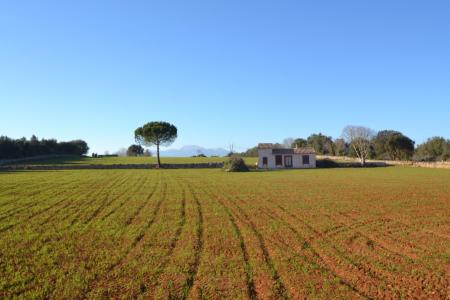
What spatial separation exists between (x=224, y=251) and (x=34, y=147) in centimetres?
9725

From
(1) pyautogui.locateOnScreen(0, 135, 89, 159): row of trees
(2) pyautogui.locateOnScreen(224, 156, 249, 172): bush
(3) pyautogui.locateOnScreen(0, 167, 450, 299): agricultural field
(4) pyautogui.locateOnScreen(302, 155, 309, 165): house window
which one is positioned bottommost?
(3) pyautogui.locateOnScreen(0, 167, 450, 299): agricultural field

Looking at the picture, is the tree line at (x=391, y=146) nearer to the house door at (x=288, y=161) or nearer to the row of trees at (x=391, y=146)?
the row of trees at (x=391, y=146)

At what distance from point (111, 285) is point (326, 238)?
688 centimetres

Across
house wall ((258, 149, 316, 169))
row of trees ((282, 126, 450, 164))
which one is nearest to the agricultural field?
house wall ((258, 149, 316, 169))

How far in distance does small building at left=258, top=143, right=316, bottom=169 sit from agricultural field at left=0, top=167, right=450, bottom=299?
4780cm

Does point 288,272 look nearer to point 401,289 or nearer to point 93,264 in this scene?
point 401,289

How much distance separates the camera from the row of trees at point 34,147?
270 ft

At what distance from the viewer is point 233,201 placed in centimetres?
2055

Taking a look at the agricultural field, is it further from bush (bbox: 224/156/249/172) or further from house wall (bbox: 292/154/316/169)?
house wall (bbox: 292/154/316/169)

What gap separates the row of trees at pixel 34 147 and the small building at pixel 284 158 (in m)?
56.6

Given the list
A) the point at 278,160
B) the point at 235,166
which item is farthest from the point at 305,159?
the point at 235,166

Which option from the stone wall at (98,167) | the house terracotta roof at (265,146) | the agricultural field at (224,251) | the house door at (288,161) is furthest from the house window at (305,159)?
the agricultural field at (224,251)

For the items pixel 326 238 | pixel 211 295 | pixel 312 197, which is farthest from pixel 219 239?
pixel 312 197

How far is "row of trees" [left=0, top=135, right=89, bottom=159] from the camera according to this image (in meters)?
82.4
